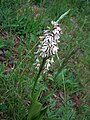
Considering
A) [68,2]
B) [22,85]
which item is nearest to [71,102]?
[22,85]

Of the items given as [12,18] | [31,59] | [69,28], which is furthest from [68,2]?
[31,59]

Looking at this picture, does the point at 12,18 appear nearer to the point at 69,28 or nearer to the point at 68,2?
the point at 69,28

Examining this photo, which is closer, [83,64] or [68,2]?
[83,64]

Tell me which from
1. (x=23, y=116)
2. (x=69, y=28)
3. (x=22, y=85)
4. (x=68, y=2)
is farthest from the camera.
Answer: (x=68, y=2)

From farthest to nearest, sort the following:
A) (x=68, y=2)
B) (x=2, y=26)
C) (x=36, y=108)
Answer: (x=68, y=2)
(x=2, y=26)
(x=36, y=108)

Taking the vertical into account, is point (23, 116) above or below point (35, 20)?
below

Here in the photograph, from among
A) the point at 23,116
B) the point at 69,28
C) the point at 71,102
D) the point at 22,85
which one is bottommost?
the point at 71,102
